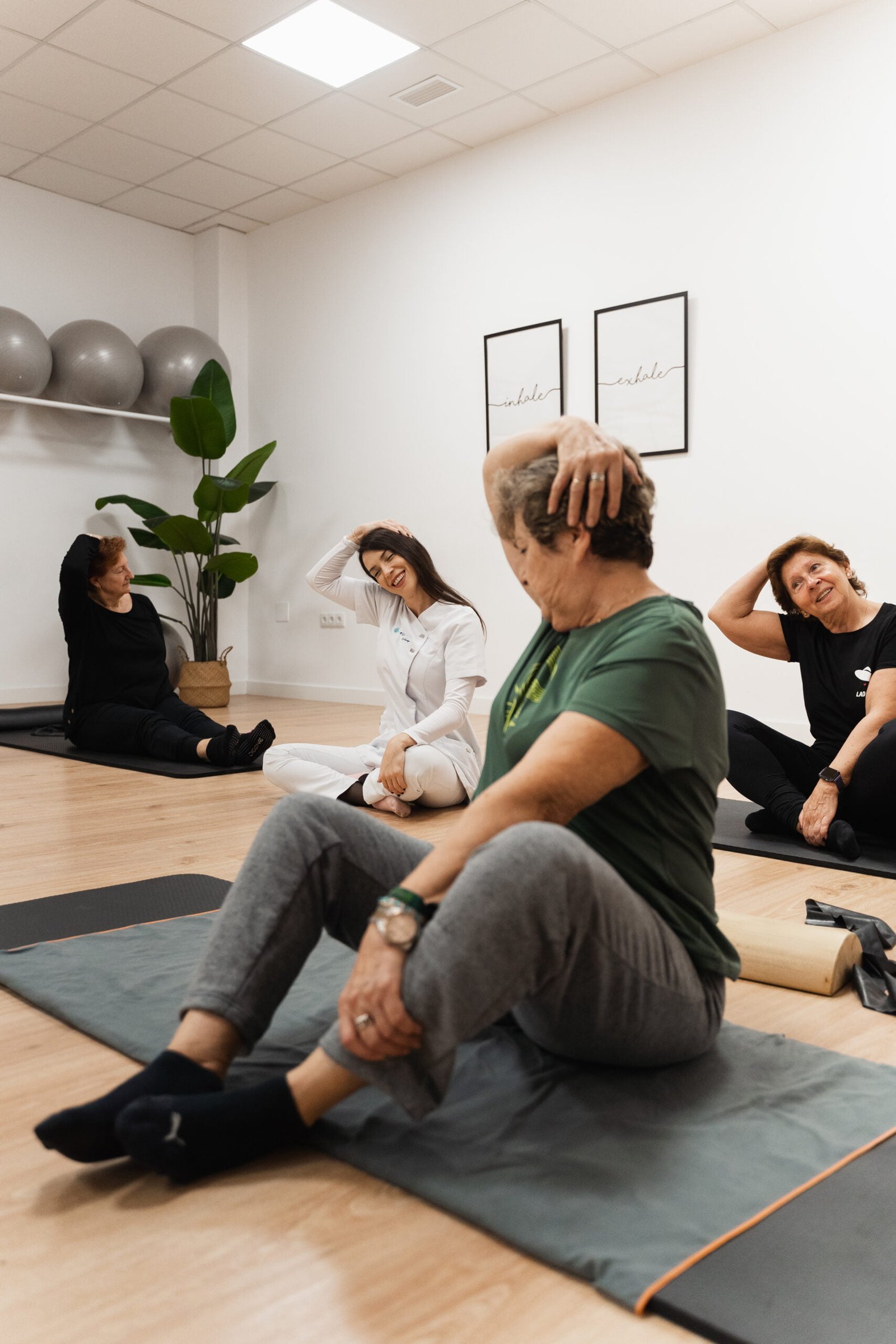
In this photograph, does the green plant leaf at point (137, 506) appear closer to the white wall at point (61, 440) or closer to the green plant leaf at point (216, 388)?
the white wall at point (61, 440)

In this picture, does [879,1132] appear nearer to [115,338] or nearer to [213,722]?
[213,722]

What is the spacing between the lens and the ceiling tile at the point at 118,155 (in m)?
5.56

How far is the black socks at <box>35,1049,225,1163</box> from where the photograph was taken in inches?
43.5

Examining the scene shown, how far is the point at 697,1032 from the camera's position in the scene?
4.36 feet

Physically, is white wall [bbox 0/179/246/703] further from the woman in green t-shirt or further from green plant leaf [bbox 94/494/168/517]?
the woman in green t-shirt

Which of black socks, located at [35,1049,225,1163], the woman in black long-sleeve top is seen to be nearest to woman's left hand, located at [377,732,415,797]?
the woman in black long-sleeve top

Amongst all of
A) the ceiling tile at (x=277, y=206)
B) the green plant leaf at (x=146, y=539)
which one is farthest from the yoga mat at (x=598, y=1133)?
the ceiling tile at (x=277, y=206)

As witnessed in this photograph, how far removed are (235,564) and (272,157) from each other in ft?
6.79

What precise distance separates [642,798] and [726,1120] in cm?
39

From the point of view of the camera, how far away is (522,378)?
543 centimetres

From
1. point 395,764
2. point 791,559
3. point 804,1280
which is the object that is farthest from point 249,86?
point 804,1280

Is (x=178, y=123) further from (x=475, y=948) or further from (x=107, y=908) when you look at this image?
(x=475, y=948)

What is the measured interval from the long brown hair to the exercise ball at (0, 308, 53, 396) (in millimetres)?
3210

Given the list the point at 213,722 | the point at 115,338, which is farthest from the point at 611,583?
the point at 115,338
